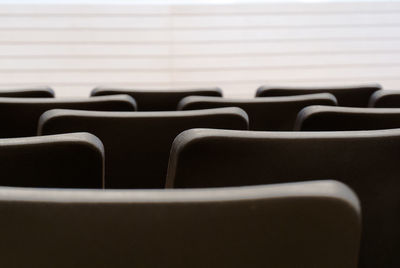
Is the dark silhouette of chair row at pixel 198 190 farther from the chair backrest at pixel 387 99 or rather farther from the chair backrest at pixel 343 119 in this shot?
the chair backrest at pixel 387 99

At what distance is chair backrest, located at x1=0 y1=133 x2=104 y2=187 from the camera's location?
2.39ft

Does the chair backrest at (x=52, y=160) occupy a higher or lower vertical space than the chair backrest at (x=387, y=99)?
higher

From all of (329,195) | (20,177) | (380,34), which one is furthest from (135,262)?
(380,34)

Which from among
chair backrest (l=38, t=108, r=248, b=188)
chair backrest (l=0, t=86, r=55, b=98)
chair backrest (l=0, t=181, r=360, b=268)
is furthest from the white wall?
chair backrest (l=0, t=181, r=360, b=268)

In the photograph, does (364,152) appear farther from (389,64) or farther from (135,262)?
(389,64)

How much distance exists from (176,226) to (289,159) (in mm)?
315

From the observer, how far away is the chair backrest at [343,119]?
113 cm

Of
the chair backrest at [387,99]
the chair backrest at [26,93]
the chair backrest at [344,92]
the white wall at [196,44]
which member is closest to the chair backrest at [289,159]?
the chair backrest at [387,99]

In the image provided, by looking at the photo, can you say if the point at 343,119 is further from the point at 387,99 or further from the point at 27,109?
the point at 27,109

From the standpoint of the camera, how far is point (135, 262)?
1.58ft

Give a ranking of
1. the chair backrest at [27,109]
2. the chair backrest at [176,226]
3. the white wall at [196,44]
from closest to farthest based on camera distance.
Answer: the chair backrest at [176,226], the chair backrest at [27,109], the white wall at [196,44]

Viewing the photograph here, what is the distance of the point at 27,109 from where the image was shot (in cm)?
143

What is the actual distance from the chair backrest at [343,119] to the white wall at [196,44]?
2794 millimetres

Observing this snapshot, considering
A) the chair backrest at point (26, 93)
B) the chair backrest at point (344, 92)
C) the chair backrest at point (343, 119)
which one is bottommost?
the chair backrest at point (26, 93)
